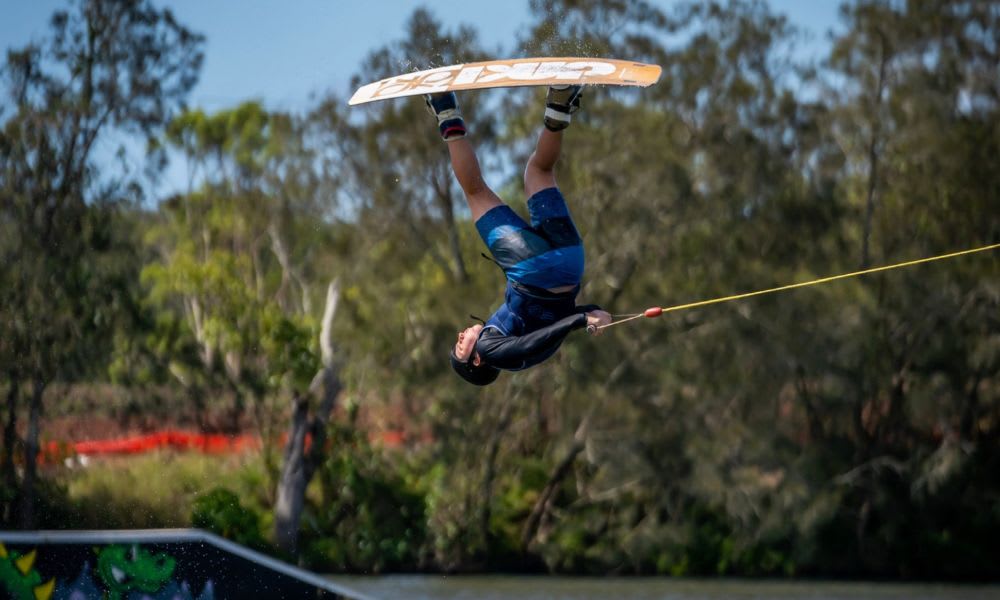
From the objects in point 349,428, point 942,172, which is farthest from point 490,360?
point 942,172

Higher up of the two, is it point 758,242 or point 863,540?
point 758,242

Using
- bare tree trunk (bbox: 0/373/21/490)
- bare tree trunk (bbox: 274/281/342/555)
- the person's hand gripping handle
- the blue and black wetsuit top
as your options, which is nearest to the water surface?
bare tree trunk (bbox: 274/281/342/555)

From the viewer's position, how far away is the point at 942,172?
2511cm

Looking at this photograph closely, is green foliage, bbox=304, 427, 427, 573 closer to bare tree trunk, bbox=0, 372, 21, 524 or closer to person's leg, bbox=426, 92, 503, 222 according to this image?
bare tree trunk, bbox=0, 372, 21, 524

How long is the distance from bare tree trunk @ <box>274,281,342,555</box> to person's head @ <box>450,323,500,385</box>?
55.2 ft

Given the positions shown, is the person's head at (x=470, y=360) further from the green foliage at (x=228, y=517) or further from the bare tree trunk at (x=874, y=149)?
the bare tree trunk at (x=874, y=149)

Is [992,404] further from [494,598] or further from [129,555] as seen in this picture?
[129,555]

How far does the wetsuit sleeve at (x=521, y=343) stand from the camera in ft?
21.1

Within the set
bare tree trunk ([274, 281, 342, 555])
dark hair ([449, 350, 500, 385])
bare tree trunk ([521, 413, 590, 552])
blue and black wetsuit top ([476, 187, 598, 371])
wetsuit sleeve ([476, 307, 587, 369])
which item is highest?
blue and black wetsuit top ([476, 187, 598, 371])

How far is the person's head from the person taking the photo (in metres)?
7.03

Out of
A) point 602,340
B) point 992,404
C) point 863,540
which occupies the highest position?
point 602,340

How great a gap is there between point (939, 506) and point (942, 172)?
239 inches

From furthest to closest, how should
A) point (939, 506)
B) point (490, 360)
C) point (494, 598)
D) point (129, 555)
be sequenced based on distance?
point (939, 506) < point (494, 598) < point (129, 555) < point (490, 360)

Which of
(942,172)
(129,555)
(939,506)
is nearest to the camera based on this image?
(129,555)
